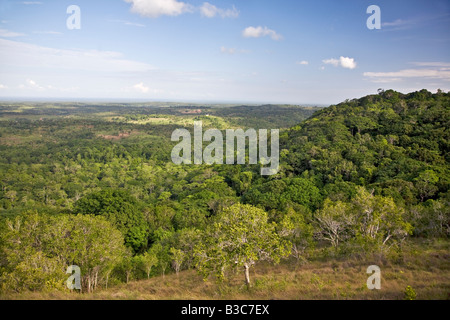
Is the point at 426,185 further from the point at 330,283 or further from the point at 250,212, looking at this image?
the point at 250,212

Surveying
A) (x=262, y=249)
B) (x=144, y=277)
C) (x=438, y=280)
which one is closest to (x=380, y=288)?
(x=438, y=280)

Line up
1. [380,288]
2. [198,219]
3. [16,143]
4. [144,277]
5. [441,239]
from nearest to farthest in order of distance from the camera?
[380,288] < [441,239] < [144,277] < [198,219] < [16,143]

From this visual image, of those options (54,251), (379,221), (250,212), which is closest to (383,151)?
(379,221)

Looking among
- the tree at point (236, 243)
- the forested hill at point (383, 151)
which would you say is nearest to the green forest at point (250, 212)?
the tree at point (236, 243)

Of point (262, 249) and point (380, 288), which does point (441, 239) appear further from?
point (262, 249)

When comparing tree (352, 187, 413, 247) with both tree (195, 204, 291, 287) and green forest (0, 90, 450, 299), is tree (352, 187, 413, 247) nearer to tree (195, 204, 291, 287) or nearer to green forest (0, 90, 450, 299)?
green forest (0, 90, 450, 299)

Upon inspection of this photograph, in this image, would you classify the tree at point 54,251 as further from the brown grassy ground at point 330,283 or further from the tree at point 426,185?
the tree at point 426,185
